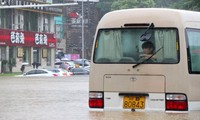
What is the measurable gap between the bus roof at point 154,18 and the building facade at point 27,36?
5061cm

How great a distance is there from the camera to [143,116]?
12.0 m

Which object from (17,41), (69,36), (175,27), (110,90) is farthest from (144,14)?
(69,36)

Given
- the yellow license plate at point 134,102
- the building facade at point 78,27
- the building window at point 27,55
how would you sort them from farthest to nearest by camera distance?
1. the building facade at point 78,27
2. the building window at point 27,55
3. the yellow license plate at point 134,102

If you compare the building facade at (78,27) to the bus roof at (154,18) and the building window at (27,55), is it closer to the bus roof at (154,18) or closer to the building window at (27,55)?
the building window at (27,55)

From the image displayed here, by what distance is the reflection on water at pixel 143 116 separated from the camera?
1174 centimetres

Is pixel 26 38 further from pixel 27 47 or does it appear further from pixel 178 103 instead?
pixel 178 103

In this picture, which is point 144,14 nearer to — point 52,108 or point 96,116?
point 96,116

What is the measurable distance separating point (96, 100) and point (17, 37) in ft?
178

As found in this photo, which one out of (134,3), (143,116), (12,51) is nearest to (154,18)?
(143,116)

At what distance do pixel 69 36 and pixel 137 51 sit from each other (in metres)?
81.0

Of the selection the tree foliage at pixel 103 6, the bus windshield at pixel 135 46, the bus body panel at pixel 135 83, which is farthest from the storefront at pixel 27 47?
the bus body panel at pixel 135 83

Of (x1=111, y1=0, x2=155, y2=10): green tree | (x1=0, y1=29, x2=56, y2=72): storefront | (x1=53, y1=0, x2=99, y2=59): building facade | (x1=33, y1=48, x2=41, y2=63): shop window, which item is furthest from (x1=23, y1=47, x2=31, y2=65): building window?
(x1=111, y1=0, x2=155, y2=10): green tree

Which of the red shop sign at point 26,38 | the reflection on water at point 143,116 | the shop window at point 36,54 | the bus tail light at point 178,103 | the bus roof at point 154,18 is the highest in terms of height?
the red shop sign at point 26,38

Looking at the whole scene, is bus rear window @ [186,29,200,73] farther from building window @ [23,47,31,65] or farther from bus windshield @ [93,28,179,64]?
building window @ [23,47,31,65]
